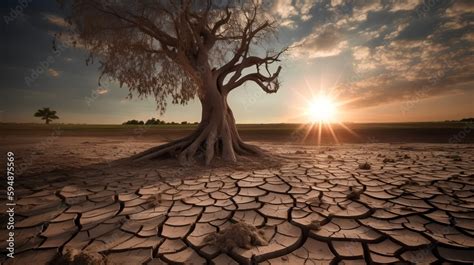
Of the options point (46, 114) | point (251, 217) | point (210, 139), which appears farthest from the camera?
point (46, 114)

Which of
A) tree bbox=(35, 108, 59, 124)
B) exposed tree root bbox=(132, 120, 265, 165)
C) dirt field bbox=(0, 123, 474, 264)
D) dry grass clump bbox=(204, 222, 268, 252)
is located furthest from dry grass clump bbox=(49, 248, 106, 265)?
tree bbox=(35, 108, 59, 124)

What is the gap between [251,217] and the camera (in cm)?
279

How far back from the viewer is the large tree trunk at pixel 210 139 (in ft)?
20.9

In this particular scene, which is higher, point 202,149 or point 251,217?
point 202,149

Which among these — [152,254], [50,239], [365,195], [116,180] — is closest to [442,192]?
[365,195]

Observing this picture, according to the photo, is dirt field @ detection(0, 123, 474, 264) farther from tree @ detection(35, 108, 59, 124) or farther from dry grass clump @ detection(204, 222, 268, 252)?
tree @ detection(35, 108, 59, 124)

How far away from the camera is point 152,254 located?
2098 mm

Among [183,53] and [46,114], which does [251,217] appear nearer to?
[183,53]

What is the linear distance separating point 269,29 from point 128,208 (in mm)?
6682

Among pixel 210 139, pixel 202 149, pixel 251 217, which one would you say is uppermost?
pixel 210 139

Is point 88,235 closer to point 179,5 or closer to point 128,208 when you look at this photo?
point 128,208

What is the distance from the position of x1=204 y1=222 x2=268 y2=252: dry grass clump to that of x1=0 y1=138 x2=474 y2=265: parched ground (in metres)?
0.01

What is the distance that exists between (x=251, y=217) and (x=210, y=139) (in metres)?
3.88

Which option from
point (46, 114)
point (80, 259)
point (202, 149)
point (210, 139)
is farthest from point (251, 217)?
point (46, 114)
